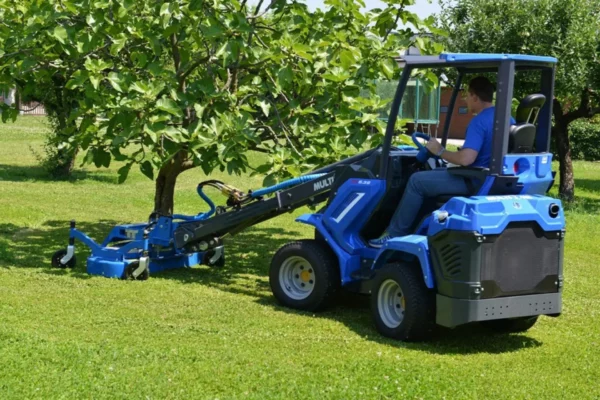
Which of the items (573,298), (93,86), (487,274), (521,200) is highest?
(93,86)

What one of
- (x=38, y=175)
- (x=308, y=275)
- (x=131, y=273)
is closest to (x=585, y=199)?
(x=38, y=175)

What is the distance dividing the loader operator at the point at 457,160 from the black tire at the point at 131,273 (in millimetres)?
3260

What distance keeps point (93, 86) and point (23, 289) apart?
2.37 meters

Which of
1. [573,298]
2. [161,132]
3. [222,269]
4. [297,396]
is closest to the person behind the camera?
[297,396]

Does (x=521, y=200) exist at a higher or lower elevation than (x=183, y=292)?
higher

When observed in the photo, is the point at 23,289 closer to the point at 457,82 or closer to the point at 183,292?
the point at 183,292

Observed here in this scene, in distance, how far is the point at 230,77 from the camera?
1217 centimetres

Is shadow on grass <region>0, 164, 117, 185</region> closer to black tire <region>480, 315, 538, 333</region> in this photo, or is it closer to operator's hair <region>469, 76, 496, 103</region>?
black tire <region>480, 315, 538, 333</region>

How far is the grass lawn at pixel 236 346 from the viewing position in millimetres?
6812

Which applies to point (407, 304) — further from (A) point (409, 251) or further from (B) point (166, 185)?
(B) point (166, 185)

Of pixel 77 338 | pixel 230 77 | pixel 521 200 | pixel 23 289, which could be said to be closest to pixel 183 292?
pixel 23 289

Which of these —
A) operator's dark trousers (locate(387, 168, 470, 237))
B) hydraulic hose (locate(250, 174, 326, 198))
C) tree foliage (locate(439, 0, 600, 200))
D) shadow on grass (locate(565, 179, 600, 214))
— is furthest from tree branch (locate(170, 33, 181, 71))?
shadow on grass (locate(565, 179, 600, 214))

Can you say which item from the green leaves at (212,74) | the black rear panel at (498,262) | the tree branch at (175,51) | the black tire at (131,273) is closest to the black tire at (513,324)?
the black rear panel at (498,262)

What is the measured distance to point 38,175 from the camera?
80.3 ft
